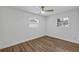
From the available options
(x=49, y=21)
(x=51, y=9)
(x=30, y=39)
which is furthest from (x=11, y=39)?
(x=51, y=9)

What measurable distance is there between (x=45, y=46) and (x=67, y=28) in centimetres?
50

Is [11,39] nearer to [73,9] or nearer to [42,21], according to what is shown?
[42,21]

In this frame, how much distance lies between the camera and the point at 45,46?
1389 mm

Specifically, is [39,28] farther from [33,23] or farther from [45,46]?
[45,46]

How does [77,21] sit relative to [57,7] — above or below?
below

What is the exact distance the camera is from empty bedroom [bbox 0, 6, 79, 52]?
1303 mm

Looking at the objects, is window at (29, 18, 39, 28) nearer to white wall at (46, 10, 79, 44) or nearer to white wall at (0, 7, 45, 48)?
white wall at (0, 7, 45, 48)

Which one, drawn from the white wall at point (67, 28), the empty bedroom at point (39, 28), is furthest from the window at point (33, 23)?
the white wall at point (67, 28)

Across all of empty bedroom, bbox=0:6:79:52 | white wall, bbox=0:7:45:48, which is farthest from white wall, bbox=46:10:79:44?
white wall, bbox=0:7:45:48

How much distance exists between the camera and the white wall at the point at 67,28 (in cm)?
136

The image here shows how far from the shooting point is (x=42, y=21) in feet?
4.73

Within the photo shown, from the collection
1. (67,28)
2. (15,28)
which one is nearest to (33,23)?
(15,28)
